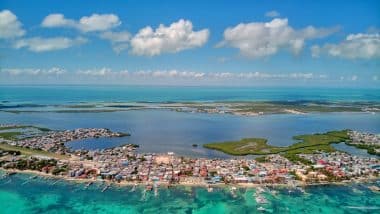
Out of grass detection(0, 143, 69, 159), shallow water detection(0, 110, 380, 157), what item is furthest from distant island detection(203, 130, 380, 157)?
grass detection(0, 143, 69, 159)

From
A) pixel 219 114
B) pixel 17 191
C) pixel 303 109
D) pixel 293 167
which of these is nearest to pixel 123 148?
pixel 17 191

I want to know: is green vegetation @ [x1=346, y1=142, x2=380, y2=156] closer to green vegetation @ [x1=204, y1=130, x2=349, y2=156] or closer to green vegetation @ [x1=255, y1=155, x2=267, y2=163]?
green vegetation @ [x1=204, y1=130, x2=349, y2=156]

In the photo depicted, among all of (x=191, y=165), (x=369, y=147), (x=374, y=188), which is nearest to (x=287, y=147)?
(x=369, y=147)

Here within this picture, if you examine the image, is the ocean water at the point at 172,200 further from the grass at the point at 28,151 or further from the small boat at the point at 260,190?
the grass at the point at 28,151

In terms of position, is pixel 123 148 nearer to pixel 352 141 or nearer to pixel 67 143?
pixel 67 143

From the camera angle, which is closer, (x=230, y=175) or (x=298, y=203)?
(x=298, y=203)

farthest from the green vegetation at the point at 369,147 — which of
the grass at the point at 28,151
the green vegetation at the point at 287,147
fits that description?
the grass at the point at 28,151
